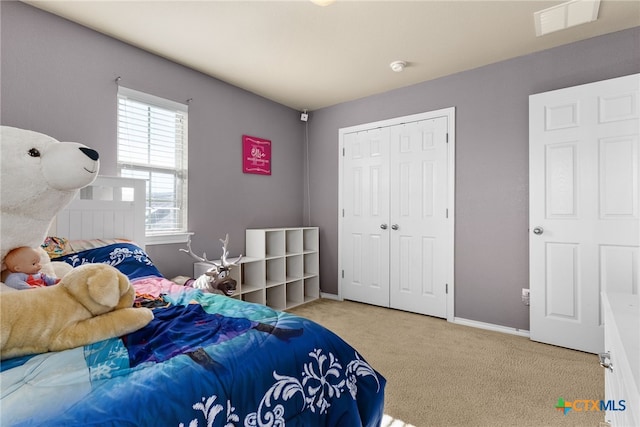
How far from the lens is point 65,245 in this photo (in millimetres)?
1920

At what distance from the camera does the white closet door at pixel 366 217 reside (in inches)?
143

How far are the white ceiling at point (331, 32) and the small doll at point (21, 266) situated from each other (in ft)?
5.76

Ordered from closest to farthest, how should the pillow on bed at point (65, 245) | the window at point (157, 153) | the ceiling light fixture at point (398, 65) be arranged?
the pillow on bed at point (65, 245)
the window at point (157, 153)
the ceiling light fixture at point (398, 65)

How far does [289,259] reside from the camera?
3932mm

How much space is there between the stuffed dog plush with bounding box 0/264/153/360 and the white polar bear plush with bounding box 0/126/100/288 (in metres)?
0.28

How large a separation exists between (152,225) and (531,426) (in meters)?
2.93

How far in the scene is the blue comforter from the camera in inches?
29.4

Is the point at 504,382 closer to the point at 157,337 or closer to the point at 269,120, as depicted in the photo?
the point at 157,337

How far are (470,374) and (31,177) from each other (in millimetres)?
2505

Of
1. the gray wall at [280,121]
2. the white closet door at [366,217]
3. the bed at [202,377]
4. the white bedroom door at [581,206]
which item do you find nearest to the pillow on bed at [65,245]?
the gray wall at [280,121]

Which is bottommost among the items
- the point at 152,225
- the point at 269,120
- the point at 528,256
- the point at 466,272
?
the point at 466,272

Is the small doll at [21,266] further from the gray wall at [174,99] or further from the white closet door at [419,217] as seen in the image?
the white closet door at [419,217]

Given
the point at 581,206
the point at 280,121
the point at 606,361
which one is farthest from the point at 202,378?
the point at 280,121

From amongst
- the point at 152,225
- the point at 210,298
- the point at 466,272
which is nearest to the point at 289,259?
the point at 152,225
